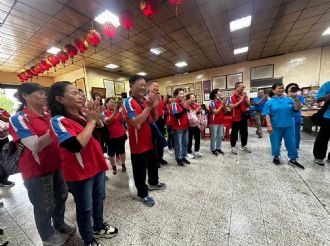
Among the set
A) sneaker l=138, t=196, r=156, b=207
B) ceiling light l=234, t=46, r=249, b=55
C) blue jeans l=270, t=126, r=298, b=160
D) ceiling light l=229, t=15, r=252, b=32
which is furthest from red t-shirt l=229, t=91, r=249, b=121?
ceiling light l=234, t=46, r=249, b=55

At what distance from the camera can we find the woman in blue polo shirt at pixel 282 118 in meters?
2.65

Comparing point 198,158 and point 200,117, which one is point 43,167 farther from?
point 200,117

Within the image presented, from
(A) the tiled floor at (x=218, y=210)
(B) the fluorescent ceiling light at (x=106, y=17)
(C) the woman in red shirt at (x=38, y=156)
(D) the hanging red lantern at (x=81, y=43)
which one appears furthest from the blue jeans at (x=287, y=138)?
(D) the hanging red lantern at (x=81, y=43)

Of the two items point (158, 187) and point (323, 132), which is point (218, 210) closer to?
point (158, 187)

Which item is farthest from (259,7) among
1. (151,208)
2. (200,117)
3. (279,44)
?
(151,208)

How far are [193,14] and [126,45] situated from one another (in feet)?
8.44

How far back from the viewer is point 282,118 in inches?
105

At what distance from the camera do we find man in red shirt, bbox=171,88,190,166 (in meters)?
3.02

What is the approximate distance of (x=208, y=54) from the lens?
7254 mm

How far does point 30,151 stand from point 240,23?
5.78 m

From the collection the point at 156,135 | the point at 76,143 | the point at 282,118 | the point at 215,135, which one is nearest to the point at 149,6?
the point at 156,135

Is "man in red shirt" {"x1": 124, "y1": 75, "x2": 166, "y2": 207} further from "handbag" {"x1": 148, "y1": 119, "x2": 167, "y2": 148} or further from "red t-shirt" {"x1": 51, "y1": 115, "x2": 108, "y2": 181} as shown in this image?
"red t-shirt" {"x1": 51, "y1": 115, "x2": 108, "y2": 181}

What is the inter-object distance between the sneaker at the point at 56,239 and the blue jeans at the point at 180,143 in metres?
2.14

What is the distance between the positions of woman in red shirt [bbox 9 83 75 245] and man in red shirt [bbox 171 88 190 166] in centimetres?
206
